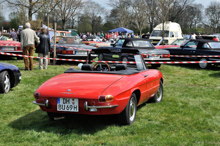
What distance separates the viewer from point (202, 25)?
283 ft

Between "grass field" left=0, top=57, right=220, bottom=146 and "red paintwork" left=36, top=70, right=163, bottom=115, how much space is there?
1.20 feet

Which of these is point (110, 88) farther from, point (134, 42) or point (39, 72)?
point (134, 42)

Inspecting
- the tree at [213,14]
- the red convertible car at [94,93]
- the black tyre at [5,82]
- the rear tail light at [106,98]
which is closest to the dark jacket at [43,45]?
the black tyre at [5,82]

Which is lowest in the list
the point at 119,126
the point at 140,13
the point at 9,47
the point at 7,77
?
the point at 119,126

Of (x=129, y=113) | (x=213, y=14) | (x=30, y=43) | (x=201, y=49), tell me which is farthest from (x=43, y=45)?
(x=213, y=14)

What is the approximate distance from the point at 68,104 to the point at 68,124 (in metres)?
0.67

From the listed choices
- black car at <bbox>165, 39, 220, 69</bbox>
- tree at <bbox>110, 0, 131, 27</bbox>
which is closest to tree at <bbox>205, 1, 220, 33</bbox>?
tree at <bbox>110, 0, 131, 27</bbox>

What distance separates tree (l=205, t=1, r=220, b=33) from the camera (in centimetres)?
7844

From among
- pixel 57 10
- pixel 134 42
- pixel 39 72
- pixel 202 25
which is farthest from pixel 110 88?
pixel 202 25

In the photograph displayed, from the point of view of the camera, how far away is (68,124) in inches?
199

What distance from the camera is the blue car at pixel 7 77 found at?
23.9 ft

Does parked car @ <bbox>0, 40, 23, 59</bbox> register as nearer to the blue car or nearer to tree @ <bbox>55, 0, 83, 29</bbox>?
the blue car

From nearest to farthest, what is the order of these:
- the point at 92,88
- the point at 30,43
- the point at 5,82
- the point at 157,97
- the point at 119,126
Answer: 1. the point at 92,88
2. the point at 119,126
3. the point at 157,97
4. the point at 5,82
5. the point at 30,43

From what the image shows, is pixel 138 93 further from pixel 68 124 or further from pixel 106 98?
pixel 68 124
